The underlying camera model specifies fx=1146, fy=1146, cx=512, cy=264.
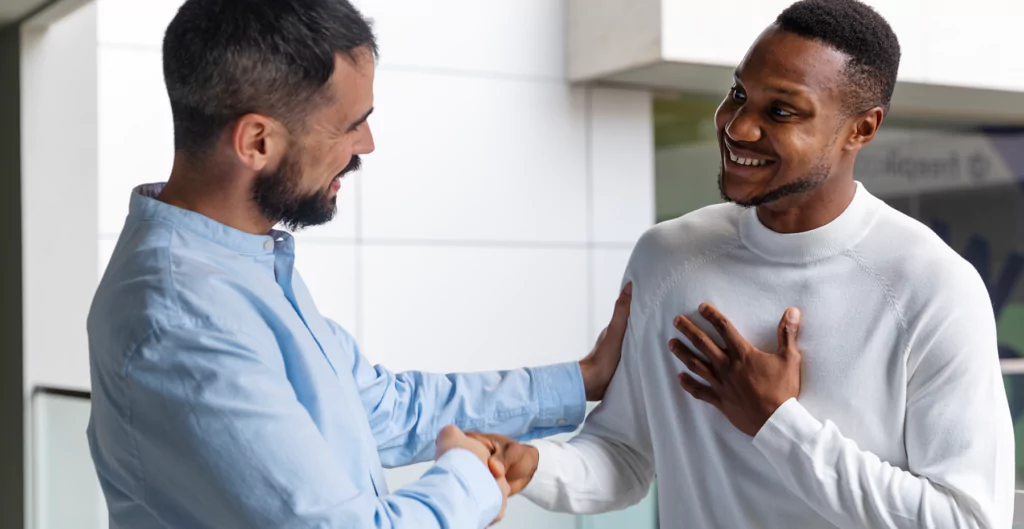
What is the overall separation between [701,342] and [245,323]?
0.72 meters

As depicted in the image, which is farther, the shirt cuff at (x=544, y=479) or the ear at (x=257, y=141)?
the shirt cuff at (x=544, y=479)

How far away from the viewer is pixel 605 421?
201 cm

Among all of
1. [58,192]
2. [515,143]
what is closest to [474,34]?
[515,143]

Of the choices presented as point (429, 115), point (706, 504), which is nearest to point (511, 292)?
point (429, 115)

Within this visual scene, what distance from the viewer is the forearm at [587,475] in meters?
1.90

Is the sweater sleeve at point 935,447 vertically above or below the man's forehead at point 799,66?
below

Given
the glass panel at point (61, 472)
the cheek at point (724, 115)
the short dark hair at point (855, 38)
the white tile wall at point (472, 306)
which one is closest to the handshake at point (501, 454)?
the cheek at point (724, 115)

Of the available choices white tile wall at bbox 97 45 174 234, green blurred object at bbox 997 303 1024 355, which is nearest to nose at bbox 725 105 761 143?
white tile wall at bbox 97 45 174 234

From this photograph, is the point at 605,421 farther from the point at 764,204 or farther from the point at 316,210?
the point at 316,210

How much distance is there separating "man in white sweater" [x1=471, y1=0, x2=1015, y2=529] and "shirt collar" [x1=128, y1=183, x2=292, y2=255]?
55 cm

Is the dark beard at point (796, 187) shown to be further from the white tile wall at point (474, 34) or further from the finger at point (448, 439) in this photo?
the white tile wall at point (474, 34)

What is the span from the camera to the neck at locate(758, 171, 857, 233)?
1.72m

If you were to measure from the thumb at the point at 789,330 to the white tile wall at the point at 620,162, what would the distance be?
16.7 feet

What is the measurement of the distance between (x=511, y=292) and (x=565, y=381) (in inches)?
176
